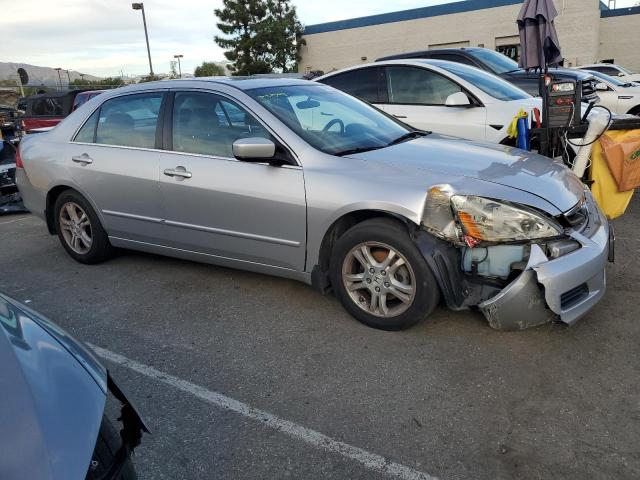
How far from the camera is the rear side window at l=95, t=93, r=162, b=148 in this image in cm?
460

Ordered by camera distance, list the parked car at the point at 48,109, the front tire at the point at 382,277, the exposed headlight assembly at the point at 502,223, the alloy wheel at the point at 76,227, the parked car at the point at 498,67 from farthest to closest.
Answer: the parked car at the point at 48,109, the parked car at the point at 498,67, the alloy wheel at the point at 76,227, the front tire at the point at 382,277, the exposed headlight assembly at the point at 502,223

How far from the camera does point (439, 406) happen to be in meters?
2.82

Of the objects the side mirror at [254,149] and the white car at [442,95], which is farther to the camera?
the white car at [442,95]

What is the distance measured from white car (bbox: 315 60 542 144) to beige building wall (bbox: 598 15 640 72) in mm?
28203

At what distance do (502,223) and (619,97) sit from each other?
10.5 metres

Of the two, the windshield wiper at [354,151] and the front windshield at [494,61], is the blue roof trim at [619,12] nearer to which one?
the front windshield at [494,61]

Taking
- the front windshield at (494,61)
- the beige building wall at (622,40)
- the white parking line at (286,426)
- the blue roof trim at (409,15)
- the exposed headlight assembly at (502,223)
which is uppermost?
the blue roof trim at (409,15)

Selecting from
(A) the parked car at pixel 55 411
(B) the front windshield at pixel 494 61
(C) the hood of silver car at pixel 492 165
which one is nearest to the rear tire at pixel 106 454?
(A) the parked car at pixel 55 411

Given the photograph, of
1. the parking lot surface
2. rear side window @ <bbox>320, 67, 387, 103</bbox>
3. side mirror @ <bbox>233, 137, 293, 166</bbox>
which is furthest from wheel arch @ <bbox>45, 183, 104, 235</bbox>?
rear side window @ <bbox>320, 67, 387, 103</bbox>

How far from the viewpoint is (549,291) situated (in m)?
3.05

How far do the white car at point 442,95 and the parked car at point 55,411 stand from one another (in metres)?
5.40

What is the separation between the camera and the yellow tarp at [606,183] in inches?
205

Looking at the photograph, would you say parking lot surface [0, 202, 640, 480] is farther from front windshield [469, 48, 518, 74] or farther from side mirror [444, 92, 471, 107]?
front windshield [469, 48, 518, 74]

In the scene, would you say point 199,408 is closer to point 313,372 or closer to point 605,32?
point 313,372
